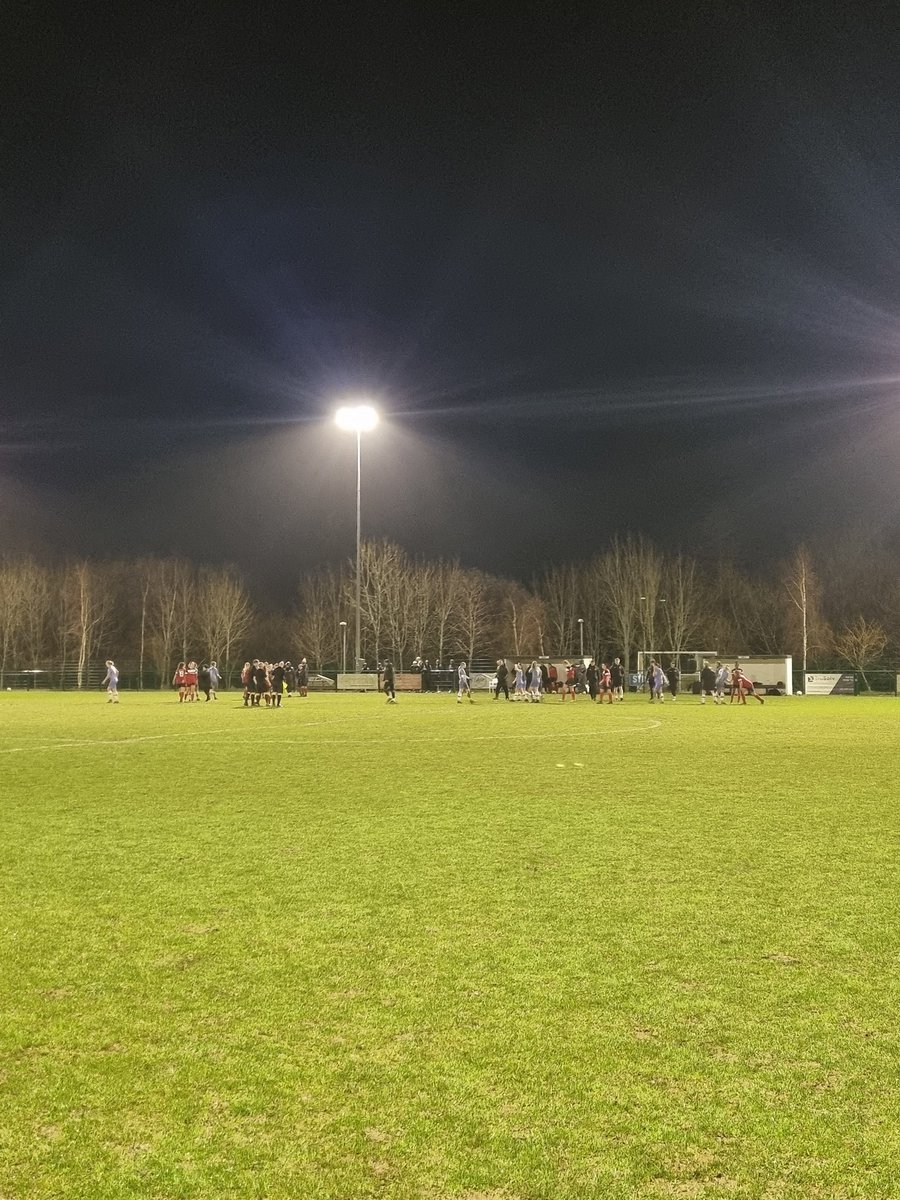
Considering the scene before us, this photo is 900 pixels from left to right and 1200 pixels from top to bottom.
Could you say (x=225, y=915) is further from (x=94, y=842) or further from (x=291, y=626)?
(x=291, y=626)

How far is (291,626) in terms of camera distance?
105 meters

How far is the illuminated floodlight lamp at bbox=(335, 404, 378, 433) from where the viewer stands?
53531 millimetres

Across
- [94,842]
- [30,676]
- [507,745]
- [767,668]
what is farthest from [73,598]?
[94,842]

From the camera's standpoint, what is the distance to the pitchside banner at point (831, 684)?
6656 centimetres

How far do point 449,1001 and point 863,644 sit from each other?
87.0 m

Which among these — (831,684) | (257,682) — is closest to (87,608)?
(257,682)

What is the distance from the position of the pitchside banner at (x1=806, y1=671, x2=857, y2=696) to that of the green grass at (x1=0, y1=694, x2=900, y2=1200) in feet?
196

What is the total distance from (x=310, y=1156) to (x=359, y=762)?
1275 centimetres

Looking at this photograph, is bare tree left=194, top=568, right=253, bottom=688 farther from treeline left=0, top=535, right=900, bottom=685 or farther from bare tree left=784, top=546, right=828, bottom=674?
bare tree left=784, top=546, right=828, bottom=674

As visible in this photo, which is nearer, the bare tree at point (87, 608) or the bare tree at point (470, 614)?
the bare tree at point (470, 614)

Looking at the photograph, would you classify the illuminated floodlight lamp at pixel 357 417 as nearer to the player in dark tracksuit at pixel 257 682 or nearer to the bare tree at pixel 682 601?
the player in dark tracksuit at pixel 257 682

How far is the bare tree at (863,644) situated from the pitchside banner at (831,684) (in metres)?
15.9

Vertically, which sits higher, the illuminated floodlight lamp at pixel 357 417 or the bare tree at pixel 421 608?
the illuminated floodlight lamp at pixel 357 417

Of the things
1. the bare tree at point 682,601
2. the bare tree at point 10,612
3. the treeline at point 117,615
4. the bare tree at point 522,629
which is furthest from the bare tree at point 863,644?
the bare tree at point 10,612
